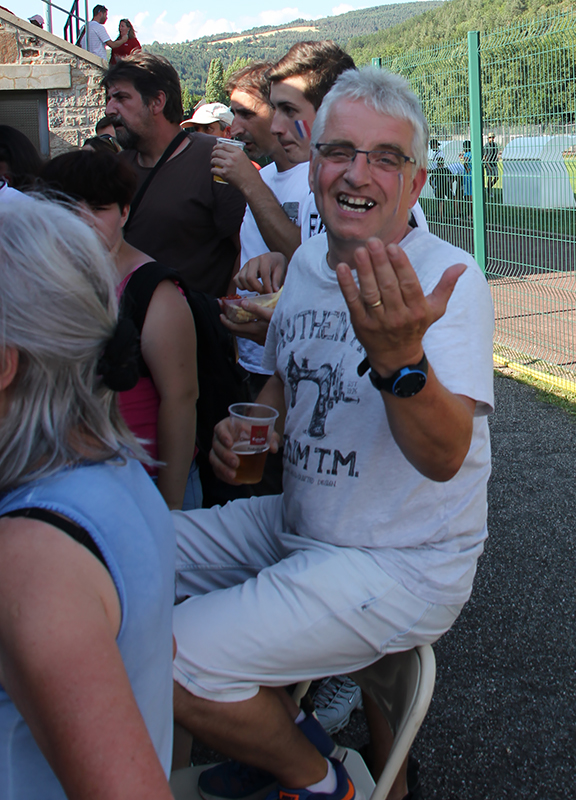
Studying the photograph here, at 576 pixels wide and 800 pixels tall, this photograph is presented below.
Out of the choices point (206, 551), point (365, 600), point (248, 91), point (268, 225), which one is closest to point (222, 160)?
point (268, 225)

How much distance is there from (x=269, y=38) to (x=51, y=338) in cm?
17631

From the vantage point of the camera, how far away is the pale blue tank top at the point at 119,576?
2.94ft

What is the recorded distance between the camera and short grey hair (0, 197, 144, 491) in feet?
3.16

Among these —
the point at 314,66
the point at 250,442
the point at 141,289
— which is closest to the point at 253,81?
the point at 314,66

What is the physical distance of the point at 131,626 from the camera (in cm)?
92

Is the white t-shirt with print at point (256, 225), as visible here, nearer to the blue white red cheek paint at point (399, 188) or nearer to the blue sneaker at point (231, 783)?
the blue white red cheek paint at point (399, 188)

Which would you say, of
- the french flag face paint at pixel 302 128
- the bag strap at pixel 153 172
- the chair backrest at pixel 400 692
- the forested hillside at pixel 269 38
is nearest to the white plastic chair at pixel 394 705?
the chair backrest at pixel 400 692

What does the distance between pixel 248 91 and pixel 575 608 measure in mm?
2843

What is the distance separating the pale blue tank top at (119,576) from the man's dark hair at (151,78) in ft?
9.61

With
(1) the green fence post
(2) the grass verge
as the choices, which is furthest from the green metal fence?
(2) the grass verge

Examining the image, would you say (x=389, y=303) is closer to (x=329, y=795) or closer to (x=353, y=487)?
(x=353, y=487)

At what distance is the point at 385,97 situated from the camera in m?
1.83

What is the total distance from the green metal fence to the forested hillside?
135 m

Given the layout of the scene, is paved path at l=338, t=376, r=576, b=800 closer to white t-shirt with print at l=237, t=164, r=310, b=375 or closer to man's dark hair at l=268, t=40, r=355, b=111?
white t-shirt with print at l=237, t=164, r=310, b=375
